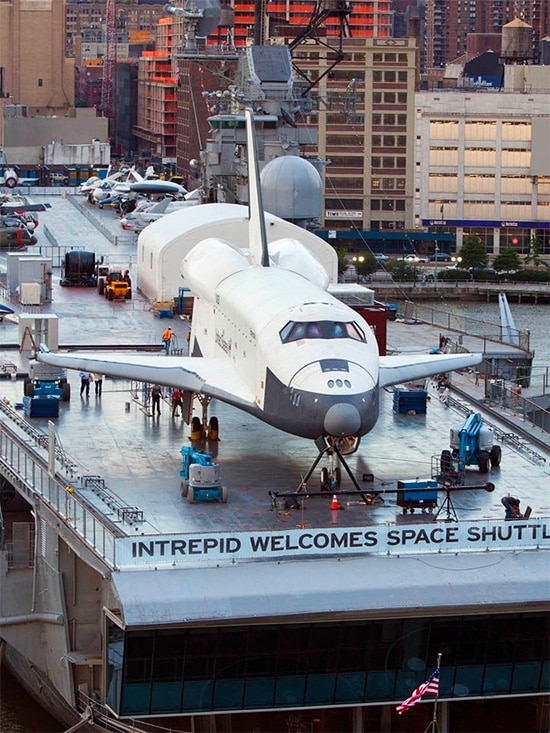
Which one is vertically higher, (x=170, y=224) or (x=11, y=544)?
(x=170, y=224)

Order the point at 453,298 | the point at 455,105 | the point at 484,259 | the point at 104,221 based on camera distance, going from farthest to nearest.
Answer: the point at 455,105 → the point at 484,259 → the point at 453,298 → the point at 104,221

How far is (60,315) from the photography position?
77750mm

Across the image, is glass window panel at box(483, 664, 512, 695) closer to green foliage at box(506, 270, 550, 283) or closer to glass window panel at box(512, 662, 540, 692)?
glass window panel at box(512, 662, 540, 692)

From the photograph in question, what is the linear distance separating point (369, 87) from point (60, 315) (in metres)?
115

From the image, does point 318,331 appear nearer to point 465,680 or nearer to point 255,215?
point 465,680

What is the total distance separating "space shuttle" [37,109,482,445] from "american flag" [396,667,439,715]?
8.43 meters

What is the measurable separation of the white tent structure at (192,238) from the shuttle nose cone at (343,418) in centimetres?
3339

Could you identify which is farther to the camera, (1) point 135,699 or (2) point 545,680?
(2) point 545,680

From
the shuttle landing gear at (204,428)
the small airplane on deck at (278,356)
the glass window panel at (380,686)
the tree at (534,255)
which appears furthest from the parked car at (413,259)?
the glass window panel at (380,686)

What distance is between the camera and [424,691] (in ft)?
126

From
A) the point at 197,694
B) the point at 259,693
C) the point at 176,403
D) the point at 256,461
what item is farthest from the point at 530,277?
the point at 197,694

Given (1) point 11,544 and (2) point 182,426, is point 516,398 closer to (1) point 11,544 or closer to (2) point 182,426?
(2) point 182,426

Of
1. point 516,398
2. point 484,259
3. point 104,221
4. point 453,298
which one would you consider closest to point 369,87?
point 484,259

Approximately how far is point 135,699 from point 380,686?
569 centimetres
